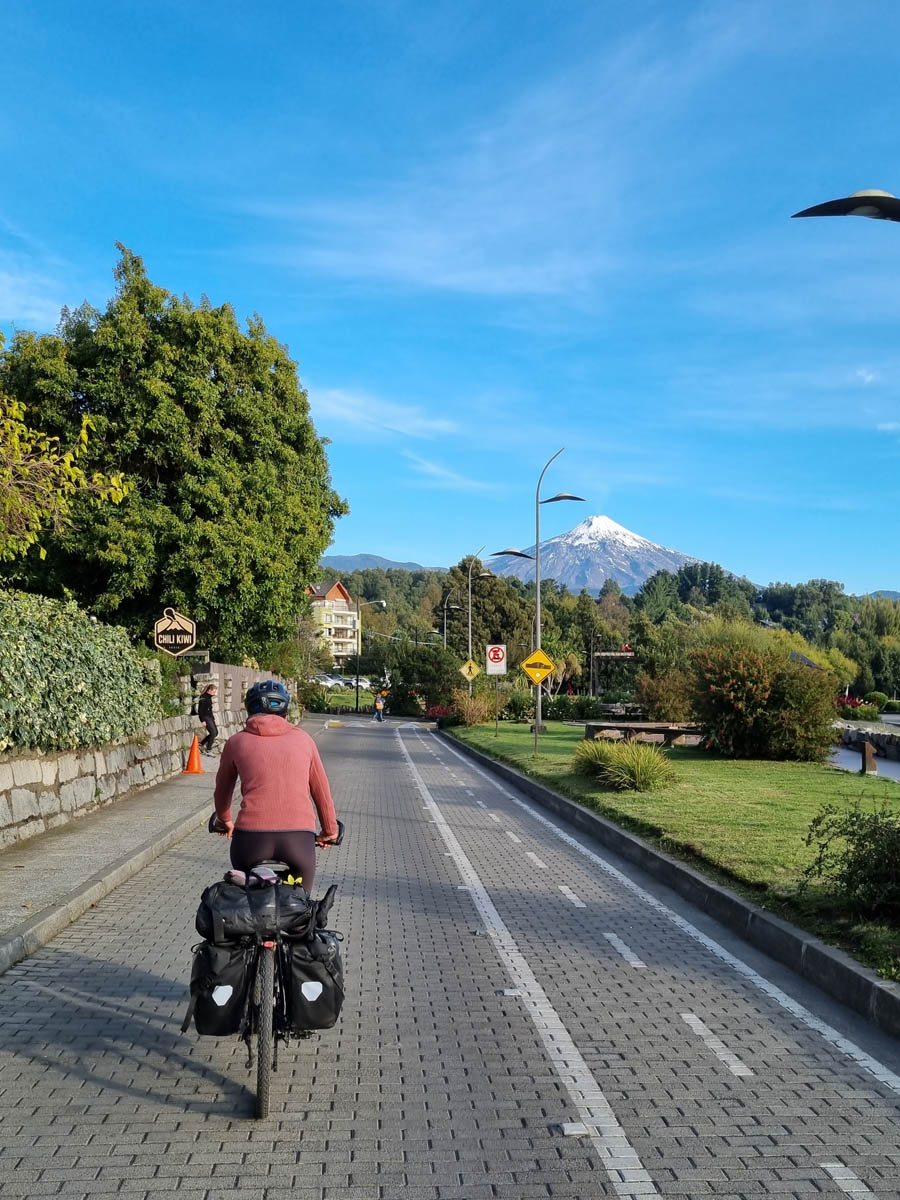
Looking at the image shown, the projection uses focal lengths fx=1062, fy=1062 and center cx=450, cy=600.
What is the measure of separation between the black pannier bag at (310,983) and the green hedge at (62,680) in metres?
7.38

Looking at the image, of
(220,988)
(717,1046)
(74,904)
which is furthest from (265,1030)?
(74,904)

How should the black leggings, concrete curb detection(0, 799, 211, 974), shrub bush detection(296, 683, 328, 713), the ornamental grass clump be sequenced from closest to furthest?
the black leggings, concrete curb detection(0, 799, 211, 974), the ornamental grass clump, shrub bush detection(296, 683, 328, 713)

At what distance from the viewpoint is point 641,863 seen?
1164 centimetres

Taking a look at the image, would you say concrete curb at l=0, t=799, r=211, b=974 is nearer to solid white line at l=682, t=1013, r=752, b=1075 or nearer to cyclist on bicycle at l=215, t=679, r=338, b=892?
cyclist on bicycle at l=215, t=679, r=338, b=892

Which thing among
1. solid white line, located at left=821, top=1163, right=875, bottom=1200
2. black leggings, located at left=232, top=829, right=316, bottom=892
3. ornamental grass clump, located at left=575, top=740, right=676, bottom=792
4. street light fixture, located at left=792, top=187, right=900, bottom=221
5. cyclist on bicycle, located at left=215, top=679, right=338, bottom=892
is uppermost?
street light fixture, located at left=792, top=187, right=900, bottom=221

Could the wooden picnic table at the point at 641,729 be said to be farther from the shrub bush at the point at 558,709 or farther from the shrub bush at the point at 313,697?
the shrub bush at the point at 313,697

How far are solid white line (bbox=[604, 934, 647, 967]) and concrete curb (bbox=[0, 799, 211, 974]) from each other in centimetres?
407

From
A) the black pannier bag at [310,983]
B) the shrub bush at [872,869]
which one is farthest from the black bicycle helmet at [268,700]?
the shrub bush at [872,869]

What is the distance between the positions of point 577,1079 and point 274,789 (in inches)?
78.0

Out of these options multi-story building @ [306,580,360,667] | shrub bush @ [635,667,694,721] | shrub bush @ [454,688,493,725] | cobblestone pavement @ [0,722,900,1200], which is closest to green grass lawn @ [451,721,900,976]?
cobblestone pavement @ [0,722,900,1200]

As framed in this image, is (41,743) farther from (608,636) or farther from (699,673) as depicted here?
(608,636)

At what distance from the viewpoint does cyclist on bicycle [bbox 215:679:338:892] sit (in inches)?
194

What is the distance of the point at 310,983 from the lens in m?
4.64

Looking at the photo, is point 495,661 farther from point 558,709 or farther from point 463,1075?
point 463,1075
